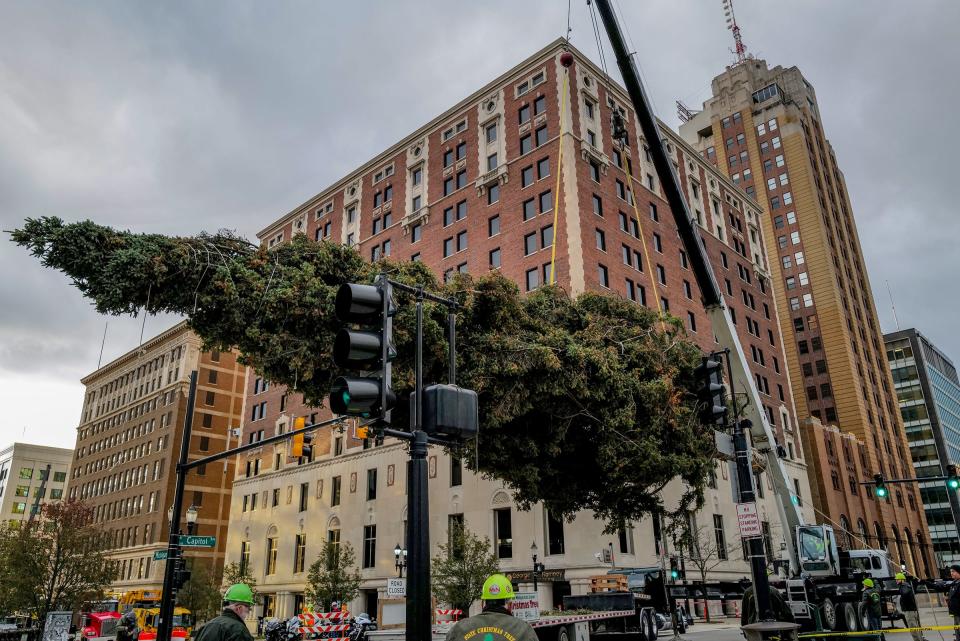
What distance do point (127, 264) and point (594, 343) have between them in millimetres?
14685

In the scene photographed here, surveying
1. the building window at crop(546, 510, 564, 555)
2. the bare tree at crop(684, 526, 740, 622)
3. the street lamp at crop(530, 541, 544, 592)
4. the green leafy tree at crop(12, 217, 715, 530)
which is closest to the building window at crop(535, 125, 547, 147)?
the green leafy tree at crop(12, 217, 715, 530)

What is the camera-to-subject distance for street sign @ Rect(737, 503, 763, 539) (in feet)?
40.2

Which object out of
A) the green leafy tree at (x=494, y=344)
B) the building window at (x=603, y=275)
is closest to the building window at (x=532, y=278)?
the building window at (x=603, y=275)

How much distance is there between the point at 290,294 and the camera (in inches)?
755

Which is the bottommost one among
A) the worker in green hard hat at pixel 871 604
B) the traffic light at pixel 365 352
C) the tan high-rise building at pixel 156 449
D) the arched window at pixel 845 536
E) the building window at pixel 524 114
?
the worker in green hard hat at pixel 871 604

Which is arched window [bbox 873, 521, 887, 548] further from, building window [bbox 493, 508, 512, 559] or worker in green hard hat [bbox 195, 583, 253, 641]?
worker in green hard hat [bbox 195, 583, 253, 641]

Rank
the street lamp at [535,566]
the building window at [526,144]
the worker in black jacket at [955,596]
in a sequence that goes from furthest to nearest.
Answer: the building window at [526,144] < the street lamp at [535,566] < the worker in black jacket at [955,596]

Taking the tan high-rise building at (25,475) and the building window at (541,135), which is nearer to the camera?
the building window at (541,135)

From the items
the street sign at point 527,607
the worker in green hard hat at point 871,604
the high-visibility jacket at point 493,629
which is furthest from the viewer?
the worker in green hard hat at point 871,604

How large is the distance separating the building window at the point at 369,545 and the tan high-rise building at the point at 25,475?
334 feet

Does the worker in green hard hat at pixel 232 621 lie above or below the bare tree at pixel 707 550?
below

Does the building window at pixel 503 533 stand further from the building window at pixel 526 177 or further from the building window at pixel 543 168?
the building window at pixel 543 168

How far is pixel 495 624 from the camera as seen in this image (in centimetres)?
513

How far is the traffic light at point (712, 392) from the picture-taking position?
42.0 ft
